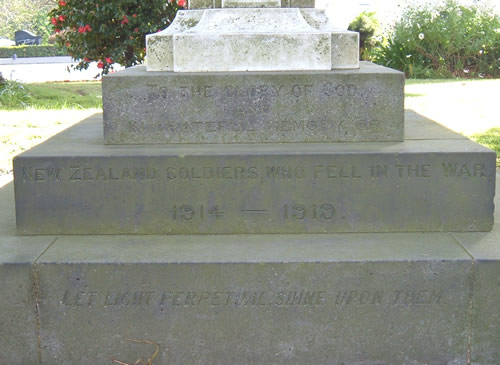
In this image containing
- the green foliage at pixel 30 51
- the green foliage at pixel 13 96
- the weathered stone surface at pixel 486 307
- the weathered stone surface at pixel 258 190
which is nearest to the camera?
the weathered stone surface at pixel 486 307

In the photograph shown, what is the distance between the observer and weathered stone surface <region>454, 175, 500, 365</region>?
309 cm

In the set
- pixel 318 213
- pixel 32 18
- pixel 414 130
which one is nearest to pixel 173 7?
pixel 414 130

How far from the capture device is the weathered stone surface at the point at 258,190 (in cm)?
334

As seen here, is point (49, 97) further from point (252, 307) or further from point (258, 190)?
point (252, 307)

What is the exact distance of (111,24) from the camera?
9.71m

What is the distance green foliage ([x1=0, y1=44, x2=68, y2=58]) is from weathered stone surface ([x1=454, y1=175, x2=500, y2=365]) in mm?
40983

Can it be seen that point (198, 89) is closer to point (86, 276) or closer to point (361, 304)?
point (86, 276)

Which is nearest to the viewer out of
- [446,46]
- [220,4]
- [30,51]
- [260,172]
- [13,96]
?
[260,172]

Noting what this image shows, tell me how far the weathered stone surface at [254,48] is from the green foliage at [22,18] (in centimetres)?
5725

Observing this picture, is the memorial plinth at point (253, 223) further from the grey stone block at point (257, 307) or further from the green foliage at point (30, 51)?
the green foliage at point (30, 51)

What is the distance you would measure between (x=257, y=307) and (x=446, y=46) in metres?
13.6

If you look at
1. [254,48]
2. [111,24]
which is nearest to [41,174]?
[254,48]

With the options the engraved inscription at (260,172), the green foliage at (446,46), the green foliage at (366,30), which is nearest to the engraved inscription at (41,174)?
the engraved inscription at (260,172)

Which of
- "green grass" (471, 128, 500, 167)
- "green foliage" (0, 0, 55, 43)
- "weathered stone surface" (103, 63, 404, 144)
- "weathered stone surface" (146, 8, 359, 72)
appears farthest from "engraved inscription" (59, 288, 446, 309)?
"green foliage" (0, 0, 55, 43)
